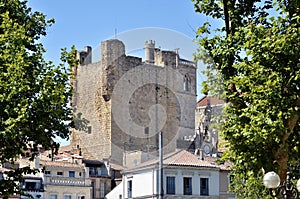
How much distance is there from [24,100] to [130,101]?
2472 inches

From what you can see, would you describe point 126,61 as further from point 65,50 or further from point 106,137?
point 65,50

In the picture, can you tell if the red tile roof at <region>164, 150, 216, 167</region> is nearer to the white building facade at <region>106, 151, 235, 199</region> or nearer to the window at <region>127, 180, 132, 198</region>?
the white building facade at <region>106, 151, 235, 199</region>

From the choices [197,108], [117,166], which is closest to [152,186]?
[117,166]

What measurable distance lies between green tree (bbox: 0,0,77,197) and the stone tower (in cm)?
5641

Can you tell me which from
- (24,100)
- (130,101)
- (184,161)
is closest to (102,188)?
(184,161)

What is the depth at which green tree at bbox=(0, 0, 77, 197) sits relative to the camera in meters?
22.2

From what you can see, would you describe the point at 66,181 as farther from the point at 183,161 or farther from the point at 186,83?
the point at 186,83

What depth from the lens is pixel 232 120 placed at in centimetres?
2023

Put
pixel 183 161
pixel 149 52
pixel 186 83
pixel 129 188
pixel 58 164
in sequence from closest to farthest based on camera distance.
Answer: pixel 183 161
pixel 129 188
pixel 58 164
pixel 149 52
pixel 186 83

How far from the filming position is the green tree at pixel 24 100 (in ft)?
72.7

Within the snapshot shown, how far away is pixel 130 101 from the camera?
278 ft

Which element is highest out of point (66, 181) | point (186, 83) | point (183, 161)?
point (186, 83)

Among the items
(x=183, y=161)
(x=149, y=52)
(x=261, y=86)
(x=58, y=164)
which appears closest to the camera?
(x=261, y=86)

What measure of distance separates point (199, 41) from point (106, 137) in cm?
6252
